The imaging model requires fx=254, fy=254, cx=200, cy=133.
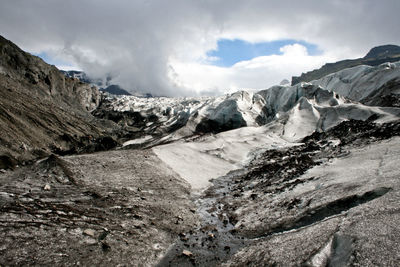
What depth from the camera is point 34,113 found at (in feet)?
200

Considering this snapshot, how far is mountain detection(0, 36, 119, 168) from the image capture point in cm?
4291

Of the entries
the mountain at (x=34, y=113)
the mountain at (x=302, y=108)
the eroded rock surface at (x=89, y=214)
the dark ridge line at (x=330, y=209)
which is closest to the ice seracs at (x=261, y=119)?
the mountain at (x=302, y=108)

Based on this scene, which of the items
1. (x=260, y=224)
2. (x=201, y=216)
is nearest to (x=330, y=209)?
(x=260, y=224)

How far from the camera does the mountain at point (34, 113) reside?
1689 inches

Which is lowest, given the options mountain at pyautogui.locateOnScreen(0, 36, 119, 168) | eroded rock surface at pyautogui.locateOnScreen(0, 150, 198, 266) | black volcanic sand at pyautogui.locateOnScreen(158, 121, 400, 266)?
black volcanic sand at pyautogui.locateOnScreen(158, 121, 400, 266)

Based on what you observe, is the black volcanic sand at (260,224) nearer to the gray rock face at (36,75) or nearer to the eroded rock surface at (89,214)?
the eroded rock surface at (89,214)

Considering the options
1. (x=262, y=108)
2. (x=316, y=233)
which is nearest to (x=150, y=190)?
(x=316, y=233)

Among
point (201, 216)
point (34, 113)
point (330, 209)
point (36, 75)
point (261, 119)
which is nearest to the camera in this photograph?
point (330, 209)

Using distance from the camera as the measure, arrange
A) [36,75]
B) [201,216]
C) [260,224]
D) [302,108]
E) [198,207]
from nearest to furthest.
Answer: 1. [260,224]
2. [201,216]
3. [198,207]
4. [302,108]
5. [36,75]

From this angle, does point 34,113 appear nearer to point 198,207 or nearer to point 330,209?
point 198,207

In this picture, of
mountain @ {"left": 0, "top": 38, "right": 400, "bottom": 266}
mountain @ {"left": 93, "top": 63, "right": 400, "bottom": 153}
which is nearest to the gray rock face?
mountain @ {"left": 93, "top": 63, "right": 400, "bottom": 153}

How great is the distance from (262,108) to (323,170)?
83118 millimetres

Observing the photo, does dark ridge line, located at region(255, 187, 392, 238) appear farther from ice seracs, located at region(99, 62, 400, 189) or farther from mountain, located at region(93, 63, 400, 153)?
mountain, located at region(93, 63, 400, 153)

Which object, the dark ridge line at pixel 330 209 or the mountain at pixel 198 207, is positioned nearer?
the mountain at pixel 198 207
